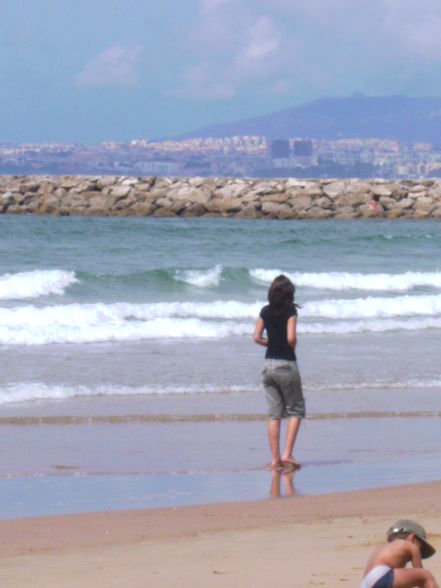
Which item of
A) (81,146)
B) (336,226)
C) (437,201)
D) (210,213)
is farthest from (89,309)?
(81,146)

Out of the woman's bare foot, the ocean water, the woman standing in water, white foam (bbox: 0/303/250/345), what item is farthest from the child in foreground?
white foam (bbox: 0/303/250/345)

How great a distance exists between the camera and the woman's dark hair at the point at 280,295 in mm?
8609

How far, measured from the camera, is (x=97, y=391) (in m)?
11.7

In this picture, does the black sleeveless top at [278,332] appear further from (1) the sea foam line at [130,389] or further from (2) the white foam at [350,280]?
(2) the white foam at [350,280]

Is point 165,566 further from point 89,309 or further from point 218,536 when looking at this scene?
point 89,309

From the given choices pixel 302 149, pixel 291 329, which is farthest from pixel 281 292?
pixel 302 149

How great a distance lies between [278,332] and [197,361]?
17.7ft

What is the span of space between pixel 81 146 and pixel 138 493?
96425mm

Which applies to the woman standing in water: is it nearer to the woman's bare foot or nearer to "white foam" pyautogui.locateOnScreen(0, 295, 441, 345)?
the woman's bare foot

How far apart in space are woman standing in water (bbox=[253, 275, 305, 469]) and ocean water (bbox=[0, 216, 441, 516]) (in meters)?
0.26

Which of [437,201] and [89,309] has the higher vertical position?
[437,201]

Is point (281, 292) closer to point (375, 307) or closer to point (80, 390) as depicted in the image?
point (80, 390)

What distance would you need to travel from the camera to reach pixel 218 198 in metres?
44.8

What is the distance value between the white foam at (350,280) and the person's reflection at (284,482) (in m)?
16.6
